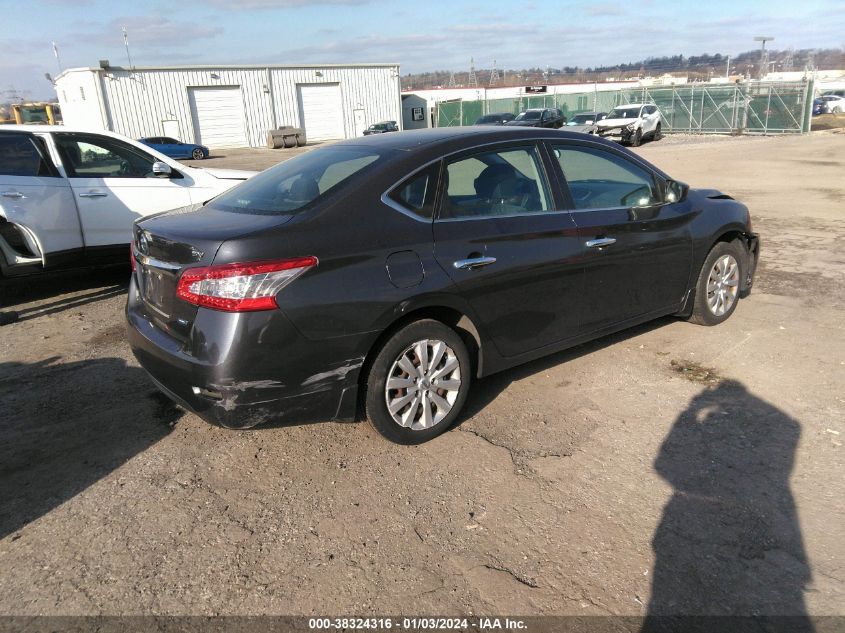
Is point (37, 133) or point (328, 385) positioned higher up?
point (37, 133)

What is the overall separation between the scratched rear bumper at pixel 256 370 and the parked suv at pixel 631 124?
96.7 ft

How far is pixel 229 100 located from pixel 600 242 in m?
46.1

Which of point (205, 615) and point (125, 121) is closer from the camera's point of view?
point (205, 615)

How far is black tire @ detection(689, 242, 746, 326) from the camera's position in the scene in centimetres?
520

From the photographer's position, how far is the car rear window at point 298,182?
11.7 feet

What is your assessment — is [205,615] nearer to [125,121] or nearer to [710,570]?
[710,570]

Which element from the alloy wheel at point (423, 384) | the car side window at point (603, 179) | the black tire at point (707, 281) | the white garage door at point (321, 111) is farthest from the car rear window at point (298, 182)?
the white garage door at point (321, 111)

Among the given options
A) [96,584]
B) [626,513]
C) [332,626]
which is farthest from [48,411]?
[626,513]

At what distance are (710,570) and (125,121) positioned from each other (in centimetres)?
4658

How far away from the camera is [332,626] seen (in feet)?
8.08

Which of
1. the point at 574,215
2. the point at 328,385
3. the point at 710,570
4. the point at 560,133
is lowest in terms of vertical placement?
the point at 710,570

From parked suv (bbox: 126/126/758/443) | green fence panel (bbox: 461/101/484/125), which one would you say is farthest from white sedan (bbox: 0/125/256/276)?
green fence panel (bbox: 461/101/484/125)

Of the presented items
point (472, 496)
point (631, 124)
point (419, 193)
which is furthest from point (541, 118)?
point (472, 496)

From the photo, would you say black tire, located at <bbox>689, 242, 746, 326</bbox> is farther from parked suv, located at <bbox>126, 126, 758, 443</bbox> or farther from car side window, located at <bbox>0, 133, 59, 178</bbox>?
car side window, located at <bbox>0, 133, 59, 178</bbox>
